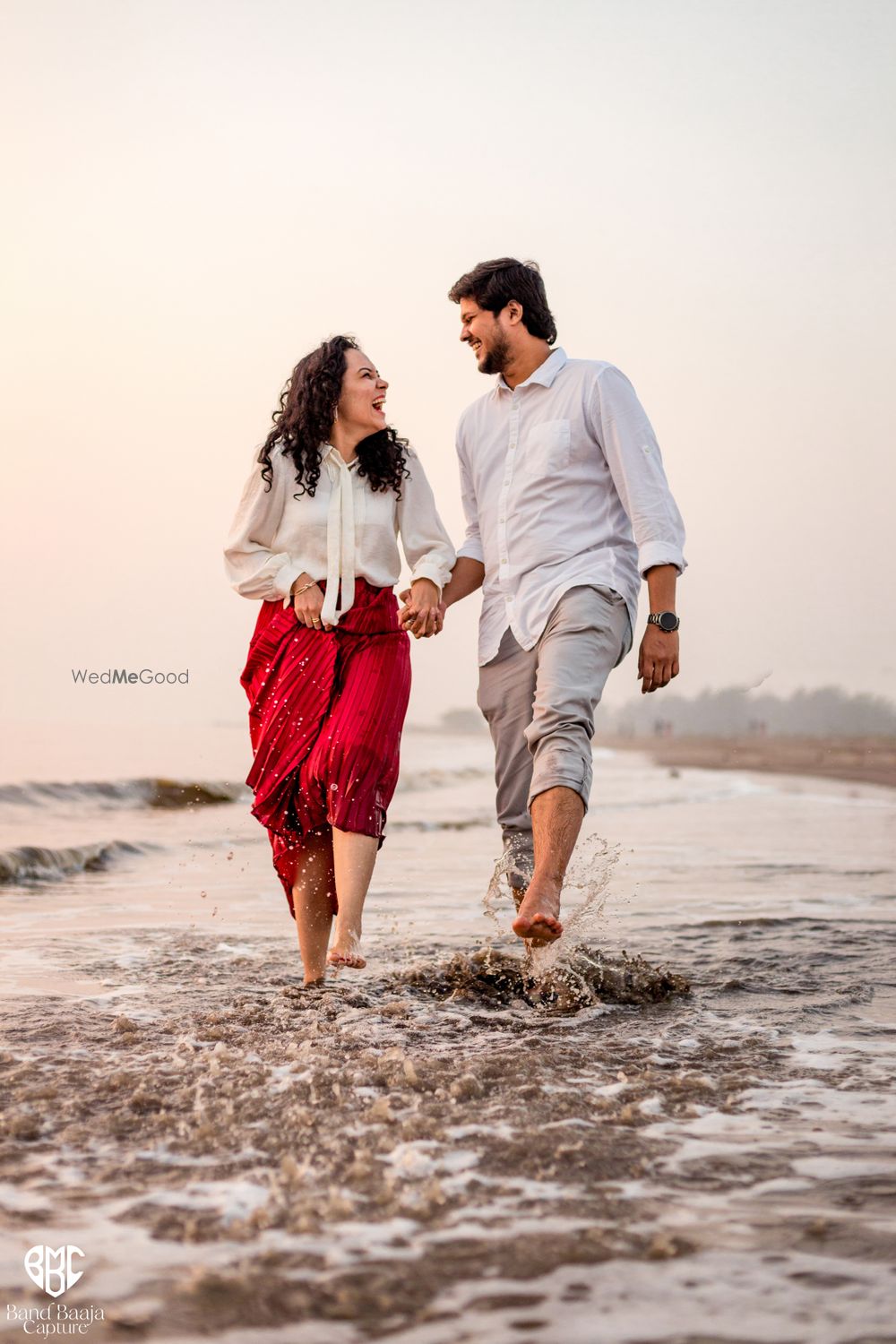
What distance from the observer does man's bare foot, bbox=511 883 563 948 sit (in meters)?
3.02

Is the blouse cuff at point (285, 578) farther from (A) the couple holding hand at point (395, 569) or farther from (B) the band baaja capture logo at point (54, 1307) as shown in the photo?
(B) the band baaja capture logo at point (54, 1307)

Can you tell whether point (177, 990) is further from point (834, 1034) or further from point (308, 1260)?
point (308, 1260)

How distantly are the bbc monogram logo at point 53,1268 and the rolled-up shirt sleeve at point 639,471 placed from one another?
7.62ft

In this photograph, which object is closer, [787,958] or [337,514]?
[337,514]

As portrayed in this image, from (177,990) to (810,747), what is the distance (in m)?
34.6

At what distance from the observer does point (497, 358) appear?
13.0 feet

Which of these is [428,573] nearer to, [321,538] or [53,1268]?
[321,538]

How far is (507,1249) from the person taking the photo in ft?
5.60

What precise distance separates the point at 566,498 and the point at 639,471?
269mm

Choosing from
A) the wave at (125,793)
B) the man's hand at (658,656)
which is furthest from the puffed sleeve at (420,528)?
the wave at (125,793)

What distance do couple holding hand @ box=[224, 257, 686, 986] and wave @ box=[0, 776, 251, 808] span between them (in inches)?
329

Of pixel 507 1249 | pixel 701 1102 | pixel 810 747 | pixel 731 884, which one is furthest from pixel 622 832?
pixel 810 747

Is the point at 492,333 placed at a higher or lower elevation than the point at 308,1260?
higher

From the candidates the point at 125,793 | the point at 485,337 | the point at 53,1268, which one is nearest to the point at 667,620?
the point at 485,337
